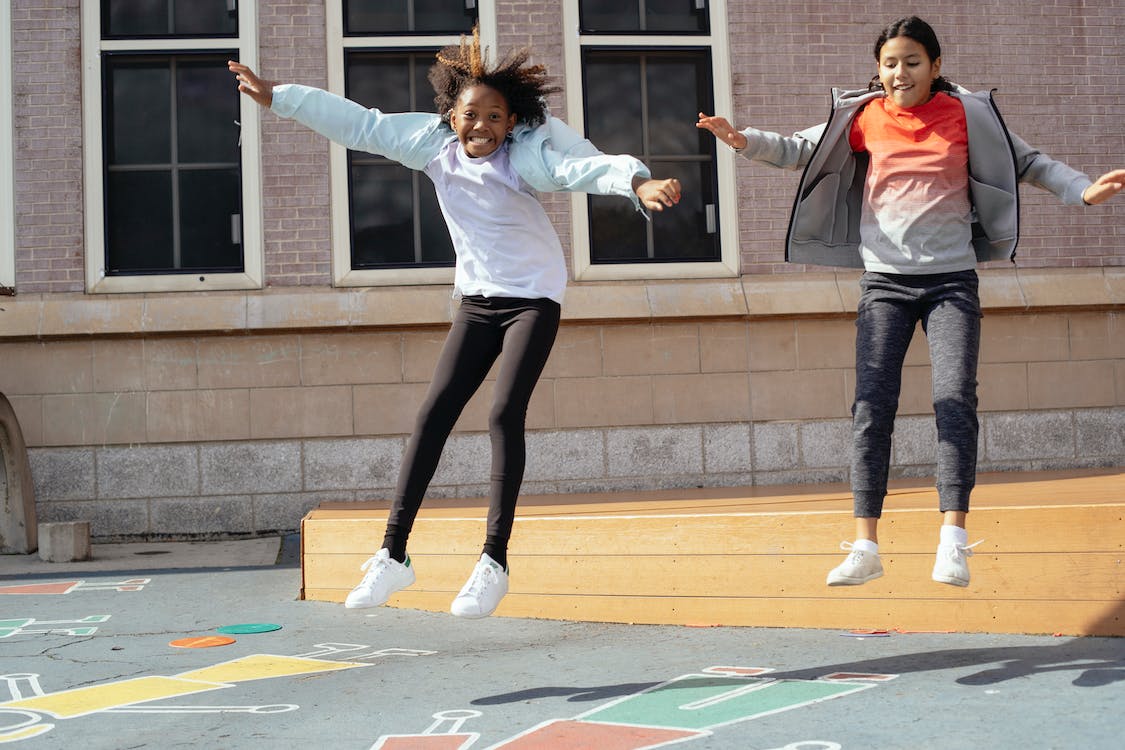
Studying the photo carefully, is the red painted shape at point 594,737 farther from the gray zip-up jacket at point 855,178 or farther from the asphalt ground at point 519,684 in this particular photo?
the gray zip-up jacket at point 855,178

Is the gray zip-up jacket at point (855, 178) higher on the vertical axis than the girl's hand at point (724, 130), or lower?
lower

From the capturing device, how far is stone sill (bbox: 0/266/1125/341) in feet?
27.4

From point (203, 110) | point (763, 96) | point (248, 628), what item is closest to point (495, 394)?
point (248, 628)

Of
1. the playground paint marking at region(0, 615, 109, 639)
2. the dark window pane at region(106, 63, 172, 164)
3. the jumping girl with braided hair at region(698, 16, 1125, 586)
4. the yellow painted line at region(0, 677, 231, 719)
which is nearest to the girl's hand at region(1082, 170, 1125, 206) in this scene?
the jumping girl with braided hair at region(698, 16, 1125, 586)

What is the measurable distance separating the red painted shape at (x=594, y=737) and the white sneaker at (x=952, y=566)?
1098mm

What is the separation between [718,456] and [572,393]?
118cm

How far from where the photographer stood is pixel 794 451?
345 inches

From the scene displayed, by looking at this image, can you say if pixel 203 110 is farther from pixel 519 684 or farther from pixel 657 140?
pixel 519 684

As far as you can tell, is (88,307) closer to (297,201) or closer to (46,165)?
(46,165)

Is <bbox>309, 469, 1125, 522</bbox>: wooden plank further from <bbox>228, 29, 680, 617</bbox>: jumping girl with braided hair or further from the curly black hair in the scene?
the curly black hair

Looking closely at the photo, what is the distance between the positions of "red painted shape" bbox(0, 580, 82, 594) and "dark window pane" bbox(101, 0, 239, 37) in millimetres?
4236

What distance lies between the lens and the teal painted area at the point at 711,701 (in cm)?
354

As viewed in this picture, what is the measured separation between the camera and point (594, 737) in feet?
11.0

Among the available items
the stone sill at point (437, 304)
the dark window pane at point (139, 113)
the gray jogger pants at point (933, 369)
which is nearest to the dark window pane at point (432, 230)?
the stone sill at point (437, 304)
